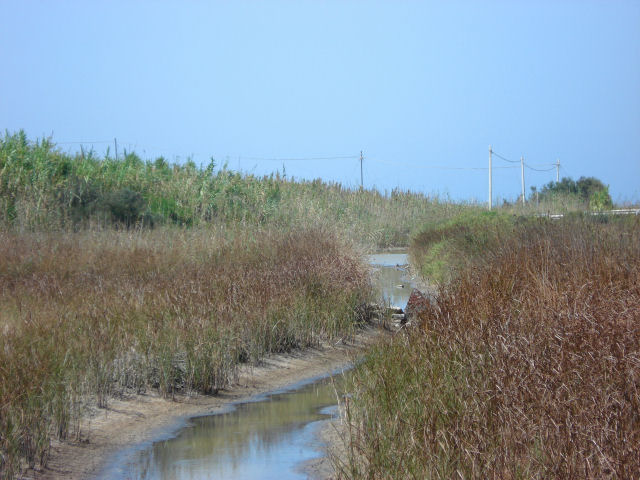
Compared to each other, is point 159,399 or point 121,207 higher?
point 121,207

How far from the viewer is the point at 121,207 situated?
22.0 metres

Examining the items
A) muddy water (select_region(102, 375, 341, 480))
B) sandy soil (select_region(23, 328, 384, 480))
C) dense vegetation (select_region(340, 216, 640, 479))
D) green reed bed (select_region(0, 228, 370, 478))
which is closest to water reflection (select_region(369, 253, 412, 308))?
green reed bed (select_region(0, 228, 370, 478))

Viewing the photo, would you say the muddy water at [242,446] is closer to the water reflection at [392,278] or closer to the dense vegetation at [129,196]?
the water reflection at [392,278]

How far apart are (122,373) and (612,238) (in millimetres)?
6909

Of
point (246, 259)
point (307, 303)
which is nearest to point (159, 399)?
point (307, 303)

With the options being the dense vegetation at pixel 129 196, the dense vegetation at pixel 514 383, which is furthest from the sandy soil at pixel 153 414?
the dense vegetation at pixel 129 196

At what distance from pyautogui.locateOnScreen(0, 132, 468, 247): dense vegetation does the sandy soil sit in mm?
6701

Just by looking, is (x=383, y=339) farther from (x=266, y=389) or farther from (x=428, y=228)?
(x=428, y=228)

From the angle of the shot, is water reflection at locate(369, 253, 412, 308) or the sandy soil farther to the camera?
water reflection at locate(369, 253, 412, 308)

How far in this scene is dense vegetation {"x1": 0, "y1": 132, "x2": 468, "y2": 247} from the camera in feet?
64.1

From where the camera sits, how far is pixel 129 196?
73.6 feet

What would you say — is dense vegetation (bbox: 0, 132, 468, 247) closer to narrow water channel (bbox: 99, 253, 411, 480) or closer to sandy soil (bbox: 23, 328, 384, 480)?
sandy soil (bbox: 23, 328, 384, 480)

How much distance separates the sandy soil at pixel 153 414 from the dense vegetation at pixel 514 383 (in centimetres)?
94

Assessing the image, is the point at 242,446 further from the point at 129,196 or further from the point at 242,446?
the point at 129,196
